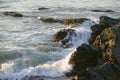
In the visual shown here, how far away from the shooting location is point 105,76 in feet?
36.9

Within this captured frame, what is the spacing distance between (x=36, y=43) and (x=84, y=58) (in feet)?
16.8

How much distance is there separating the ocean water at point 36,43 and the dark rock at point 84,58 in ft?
1.12

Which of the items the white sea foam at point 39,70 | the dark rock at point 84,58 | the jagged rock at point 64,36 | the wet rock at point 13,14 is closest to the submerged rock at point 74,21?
the jagged rock at point 64,36

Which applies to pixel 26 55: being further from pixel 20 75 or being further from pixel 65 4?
pixel 65 4

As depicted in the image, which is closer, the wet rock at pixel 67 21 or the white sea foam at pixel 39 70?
the white sea foam at pixel 39 70

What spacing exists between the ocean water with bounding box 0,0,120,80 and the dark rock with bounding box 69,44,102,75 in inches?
13.4

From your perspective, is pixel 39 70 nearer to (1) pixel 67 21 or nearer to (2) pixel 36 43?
(2) pixel 36 43

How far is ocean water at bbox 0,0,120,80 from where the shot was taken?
533 inches

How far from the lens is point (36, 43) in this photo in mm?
17891

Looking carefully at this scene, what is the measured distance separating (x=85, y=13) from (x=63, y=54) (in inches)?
515

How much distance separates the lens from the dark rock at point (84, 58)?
1327 cm

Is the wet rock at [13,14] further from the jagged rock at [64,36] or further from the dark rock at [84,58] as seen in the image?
the dark rock at [84,58]

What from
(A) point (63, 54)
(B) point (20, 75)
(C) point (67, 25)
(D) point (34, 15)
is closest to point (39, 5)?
(D) point (34, 15)

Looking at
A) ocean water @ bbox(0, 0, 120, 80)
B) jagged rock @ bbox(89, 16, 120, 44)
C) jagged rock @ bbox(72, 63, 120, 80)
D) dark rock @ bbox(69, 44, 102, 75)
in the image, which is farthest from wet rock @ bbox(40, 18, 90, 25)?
jagged rock @ bbox(72, 63, 120, 80)
